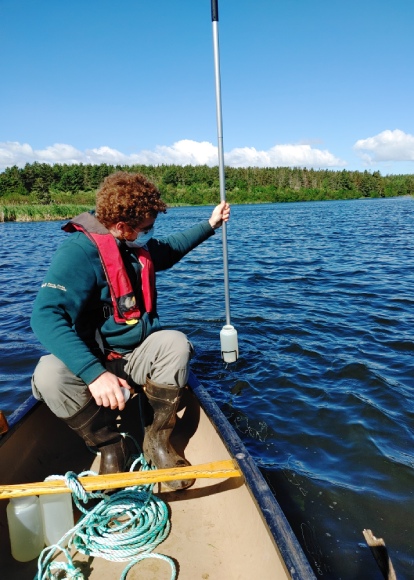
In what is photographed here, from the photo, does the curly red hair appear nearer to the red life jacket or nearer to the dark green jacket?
the red life jacket

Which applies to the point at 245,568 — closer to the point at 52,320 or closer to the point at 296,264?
the point at 52,320

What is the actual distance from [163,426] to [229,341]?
2.13 m

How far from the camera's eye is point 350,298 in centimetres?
951

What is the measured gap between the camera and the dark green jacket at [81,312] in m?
2.61

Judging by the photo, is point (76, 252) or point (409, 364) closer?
point (76, 252)

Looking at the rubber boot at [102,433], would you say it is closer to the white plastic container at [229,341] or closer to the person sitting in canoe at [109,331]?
the person sitting in canoe at [109,331]

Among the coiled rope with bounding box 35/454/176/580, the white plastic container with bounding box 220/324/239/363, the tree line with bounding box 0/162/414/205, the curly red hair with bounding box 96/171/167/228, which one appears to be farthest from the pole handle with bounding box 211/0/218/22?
the tree line with bounding box 0/162/414/205

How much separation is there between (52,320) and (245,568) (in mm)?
1733

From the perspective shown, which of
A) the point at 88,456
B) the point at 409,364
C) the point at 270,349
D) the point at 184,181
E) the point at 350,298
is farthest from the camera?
the point at 184,181

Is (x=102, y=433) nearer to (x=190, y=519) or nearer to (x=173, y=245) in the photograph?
(x=190, y=519)

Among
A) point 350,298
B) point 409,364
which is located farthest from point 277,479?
point 350,298

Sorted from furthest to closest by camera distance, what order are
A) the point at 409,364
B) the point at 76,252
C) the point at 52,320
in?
1. the point at 409,364
2. the point at 76,252
3. the point at 52,320

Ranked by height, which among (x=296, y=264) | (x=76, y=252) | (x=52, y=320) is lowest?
(x=296, y=264)

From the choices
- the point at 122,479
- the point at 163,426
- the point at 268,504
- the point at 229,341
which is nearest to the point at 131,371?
the point at 163,426
